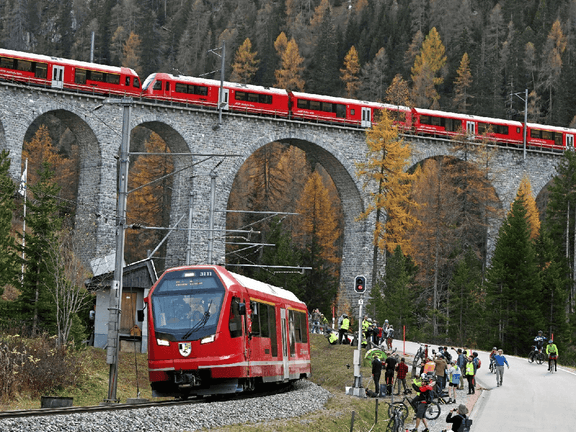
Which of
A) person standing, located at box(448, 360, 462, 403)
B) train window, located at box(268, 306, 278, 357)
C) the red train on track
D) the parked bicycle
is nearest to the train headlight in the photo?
train window, located at box(268, 306, 278, 357)

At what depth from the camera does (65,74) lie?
1999 inches

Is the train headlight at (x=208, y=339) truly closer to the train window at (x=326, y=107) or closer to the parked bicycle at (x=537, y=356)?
the parked bicycle at (x=537, y=356)

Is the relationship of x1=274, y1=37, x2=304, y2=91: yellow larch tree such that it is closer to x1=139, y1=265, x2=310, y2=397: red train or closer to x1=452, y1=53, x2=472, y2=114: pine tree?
x1=452, y1=53, x2=472, y2=114: pine tree

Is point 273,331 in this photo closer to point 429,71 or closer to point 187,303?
point 187,303

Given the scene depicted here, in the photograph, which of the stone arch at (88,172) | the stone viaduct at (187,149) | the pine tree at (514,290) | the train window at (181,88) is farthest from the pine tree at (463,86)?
the stone arch at (88,172)

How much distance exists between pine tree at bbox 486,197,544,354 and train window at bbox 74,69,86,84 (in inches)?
1124

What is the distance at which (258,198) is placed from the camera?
68.6 meters

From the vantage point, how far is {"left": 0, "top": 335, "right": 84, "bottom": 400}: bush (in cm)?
2012

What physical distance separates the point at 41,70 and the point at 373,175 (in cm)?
2244

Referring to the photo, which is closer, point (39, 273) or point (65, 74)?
point (39, 273)

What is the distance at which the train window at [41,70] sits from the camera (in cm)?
4981

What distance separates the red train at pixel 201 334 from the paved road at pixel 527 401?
676 cm

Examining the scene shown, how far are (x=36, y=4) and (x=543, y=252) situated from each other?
122571 millimetres

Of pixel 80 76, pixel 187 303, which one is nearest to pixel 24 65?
pixel 80 76
